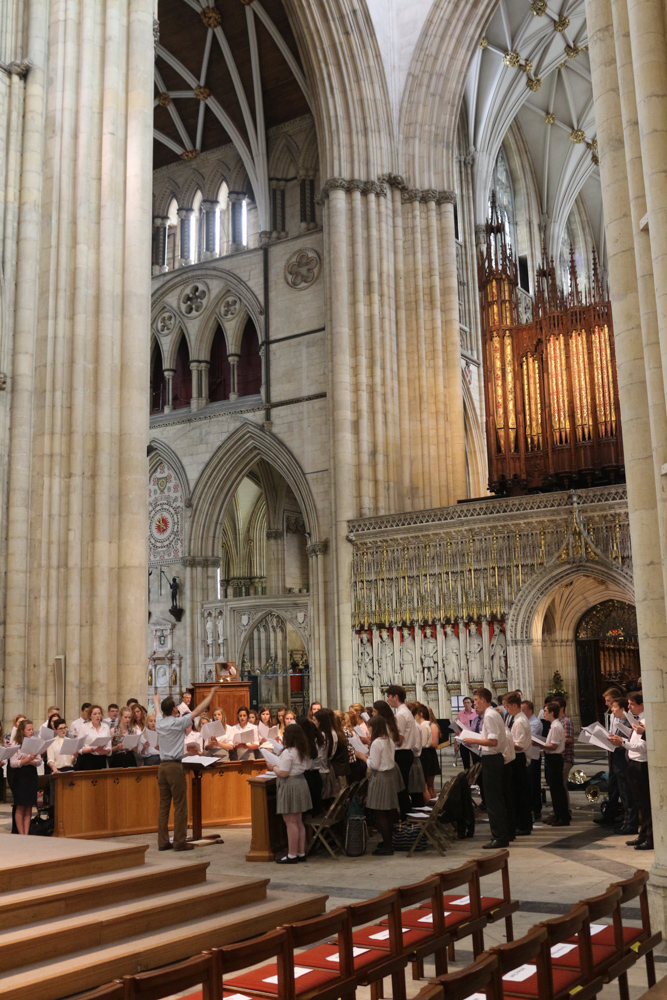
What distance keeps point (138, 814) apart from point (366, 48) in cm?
1720

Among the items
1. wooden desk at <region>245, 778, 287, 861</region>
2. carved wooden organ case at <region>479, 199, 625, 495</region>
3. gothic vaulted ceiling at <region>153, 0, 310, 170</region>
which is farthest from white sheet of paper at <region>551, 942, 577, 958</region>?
gothic vaulted ceiling at <region>153, 0, 310, 170</region>

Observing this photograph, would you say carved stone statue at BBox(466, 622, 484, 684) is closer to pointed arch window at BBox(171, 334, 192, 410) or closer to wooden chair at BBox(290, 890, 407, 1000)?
pointed arch window at BBox(171, 334, 192, 410)

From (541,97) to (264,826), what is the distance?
86.4ft

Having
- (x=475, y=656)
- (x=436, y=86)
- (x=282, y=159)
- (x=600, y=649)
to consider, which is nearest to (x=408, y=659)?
(x=475, y=656)

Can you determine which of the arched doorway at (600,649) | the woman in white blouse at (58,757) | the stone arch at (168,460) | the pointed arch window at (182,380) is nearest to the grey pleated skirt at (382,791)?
the woman in white blouse at (58,757)

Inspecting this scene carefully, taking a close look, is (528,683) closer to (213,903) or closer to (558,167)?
(213,903)

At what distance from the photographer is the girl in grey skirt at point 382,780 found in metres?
8.05

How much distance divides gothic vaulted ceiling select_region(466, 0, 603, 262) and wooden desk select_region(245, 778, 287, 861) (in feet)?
70.5

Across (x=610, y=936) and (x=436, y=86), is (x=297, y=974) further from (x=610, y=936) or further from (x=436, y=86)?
(x=436, y=86)

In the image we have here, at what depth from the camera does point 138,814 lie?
966 cm

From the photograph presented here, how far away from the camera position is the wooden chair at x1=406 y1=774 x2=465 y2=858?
25.7 ft

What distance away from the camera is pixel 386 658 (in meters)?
18.3

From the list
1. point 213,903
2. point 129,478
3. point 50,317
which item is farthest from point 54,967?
point 50,317

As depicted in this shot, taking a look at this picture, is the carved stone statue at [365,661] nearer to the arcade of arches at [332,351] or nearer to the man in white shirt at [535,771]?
the arcade of arches at [332,351]
